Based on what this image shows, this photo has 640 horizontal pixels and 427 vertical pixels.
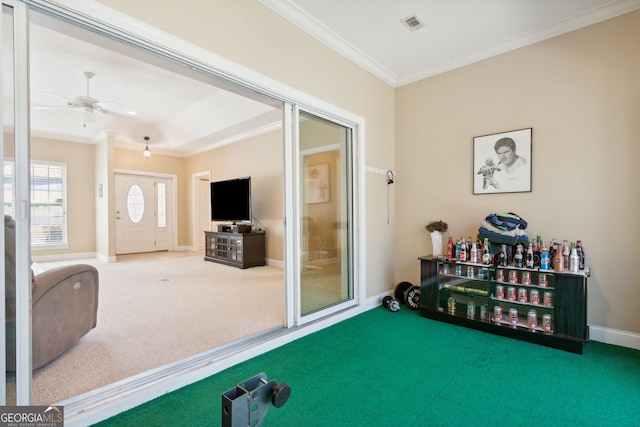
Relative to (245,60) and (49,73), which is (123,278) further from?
(245,60)

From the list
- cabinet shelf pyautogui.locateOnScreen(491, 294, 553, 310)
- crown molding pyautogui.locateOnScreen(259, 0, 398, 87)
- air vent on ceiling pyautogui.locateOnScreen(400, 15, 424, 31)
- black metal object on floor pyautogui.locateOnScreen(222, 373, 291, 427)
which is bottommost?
cabinet shelf pyautogui.locateOnScreen(491, 294, 553, 310)

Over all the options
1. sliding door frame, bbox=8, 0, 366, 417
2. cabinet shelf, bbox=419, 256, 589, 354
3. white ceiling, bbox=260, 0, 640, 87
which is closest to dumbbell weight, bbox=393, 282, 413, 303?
cabinet shelf, bbox=419, 256, 589, 354

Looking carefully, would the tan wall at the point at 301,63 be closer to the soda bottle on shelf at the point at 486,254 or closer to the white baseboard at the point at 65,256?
the soda bottle on shelf at the point at 486,254

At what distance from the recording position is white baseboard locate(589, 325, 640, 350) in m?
2.60

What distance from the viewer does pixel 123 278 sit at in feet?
16.8

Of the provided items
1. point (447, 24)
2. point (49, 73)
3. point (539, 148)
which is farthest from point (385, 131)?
point (49, 73)

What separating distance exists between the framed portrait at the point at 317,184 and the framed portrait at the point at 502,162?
5.48ft

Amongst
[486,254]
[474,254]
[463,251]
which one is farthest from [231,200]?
[486,254]

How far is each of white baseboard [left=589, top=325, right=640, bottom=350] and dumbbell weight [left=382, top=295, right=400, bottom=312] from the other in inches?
68.7

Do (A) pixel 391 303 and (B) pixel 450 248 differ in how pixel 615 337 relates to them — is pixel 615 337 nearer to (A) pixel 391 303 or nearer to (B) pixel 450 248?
(B) pixel 450 248

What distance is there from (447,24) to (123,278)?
5769 mm

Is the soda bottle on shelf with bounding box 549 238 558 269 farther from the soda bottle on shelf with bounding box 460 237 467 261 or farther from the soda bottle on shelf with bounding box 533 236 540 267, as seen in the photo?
the soda bottle on shelf with bounding box 460 237 467 261

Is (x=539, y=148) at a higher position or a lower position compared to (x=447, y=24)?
lower

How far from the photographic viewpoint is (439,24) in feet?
9.61
